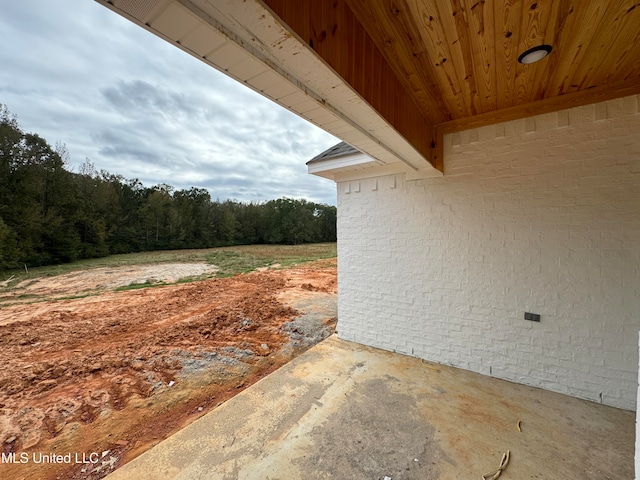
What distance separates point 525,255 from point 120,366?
4997mm

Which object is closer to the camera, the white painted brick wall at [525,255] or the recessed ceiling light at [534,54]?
the recessed ceiling light at [534,54]

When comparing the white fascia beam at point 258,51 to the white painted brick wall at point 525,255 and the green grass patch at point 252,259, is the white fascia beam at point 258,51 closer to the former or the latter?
the white painted brick wall at point 525,255

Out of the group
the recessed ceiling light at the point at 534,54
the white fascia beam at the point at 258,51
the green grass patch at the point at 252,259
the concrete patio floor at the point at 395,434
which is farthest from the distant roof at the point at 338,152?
the green grass patch at the point at 252,259

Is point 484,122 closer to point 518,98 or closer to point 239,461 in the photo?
point 518,98

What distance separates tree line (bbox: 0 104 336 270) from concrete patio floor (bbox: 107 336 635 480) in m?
14.0

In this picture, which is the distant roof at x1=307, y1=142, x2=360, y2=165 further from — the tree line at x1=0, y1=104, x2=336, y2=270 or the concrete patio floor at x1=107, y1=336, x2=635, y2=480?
the tree line at x1=0, y1=104, x2=336, y2=270

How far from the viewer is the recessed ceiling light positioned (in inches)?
57.2

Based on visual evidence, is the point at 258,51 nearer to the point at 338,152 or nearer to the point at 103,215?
the point at 338,152

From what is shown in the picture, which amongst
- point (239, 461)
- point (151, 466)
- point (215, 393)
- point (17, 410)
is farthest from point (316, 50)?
Answer: point (17, 410)

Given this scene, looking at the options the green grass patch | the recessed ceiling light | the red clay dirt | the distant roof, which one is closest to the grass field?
the green grass patch

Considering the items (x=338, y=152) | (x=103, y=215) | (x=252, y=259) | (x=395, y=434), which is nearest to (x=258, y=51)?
(x=338, y=152)

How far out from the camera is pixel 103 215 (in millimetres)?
18062

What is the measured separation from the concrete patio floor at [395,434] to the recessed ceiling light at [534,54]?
265 cm

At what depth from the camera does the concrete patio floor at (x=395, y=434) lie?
1551mm
